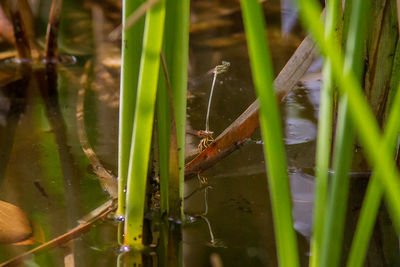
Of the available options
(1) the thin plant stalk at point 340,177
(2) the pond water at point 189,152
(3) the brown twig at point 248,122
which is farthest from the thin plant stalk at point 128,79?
(1) the thin plant stalk at point 340,177

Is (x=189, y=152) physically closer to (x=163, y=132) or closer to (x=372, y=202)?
(x=163, y=132)

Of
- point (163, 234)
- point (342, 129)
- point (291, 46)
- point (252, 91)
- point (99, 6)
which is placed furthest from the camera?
point (99, 6)

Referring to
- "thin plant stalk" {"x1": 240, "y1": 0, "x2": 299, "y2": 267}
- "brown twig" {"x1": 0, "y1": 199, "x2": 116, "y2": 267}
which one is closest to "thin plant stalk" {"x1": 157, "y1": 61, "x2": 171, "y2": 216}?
"brown twig" {"x1": 0, "y1": 199, "x2": 116, "y2": 267}

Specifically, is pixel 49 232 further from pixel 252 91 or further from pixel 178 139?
pixel 252 91

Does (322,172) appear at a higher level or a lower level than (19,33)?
lower

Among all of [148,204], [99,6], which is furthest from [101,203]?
[99,6]

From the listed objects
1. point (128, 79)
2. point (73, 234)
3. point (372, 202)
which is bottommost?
point (73, 234)

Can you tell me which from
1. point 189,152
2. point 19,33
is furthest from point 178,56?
point 19,33
